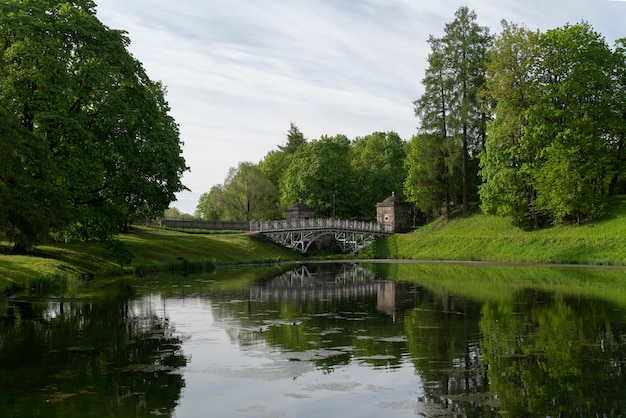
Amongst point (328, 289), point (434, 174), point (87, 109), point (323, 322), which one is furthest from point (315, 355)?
point (434, 174)

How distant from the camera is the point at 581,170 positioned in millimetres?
54969

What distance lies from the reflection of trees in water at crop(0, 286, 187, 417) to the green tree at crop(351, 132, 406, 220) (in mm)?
62965

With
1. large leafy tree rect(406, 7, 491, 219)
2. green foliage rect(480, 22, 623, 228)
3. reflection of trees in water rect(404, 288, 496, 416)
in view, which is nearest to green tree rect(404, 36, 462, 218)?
large leafy tree rect(406, 7, 491, 219)

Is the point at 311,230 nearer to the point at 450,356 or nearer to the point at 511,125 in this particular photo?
the point at 511,125

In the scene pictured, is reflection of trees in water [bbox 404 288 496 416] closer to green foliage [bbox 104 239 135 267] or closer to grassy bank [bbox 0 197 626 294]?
grassy bank [bbox 0 197 626 294]

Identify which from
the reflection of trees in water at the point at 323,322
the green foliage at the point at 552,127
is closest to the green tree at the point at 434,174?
the green foliage at the point at 552,127

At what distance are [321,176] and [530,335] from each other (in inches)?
2583

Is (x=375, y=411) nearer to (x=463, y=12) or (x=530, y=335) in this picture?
(x=530, y=335)

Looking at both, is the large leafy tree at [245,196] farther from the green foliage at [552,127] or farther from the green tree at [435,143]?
the green foliage at [552,127]

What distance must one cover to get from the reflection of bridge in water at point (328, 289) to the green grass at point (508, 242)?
1728 centimetres

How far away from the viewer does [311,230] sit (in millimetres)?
68562

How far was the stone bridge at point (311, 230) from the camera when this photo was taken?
2689 inches

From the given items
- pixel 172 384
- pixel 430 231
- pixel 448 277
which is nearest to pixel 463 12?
pixel 430 231

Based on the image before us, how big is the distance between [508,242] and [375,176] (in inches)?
1220
